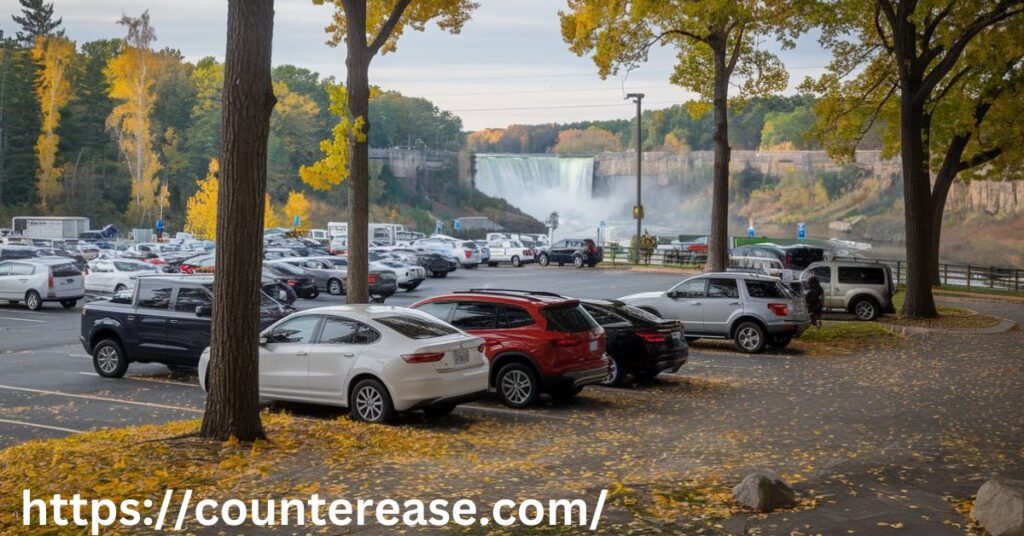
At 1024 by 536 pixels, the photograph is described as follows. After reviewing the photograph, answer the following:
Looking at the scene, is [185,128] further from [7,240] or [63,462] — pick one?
[63,462]

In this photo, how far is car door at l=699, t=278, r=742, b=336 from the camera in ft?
72.4

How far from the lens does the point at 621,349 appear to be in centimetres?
1700

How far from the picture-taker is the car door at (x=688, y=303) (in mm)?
22438

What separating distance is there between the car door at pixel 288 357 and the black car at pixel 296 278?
23.0 m

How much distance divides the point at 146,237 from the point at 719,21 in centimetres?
7115

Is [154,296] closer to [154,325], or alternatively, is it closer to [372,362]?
[154,325]

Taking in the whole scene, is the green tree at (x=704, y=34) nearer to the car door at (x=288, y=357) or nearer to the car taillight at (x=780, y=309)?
the car taillight at (x=780, y=309)

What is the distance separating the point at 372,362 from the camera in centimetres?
1294

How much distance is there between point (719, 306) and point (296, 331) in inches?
439

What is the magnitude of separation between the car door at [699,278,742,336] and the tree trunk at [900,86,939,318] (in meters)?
9.05

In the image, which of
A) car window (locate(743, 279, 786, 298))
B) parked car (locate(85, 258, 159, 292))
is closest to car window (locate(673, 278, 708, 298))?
car window (locate(743, 279, 786, 298))

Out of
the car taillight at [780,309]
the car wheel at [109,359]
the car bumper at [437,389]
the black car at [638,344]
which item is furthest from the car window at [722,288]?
the car wheel at [109,359]

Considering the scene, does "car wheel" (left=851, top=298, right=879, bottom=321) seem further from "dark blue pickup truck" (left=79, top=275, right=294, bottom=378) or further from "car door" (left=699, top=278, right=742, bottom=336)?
Answer: "dark blue pickup truck" (left=79, top=275, right=294, bottom=378)

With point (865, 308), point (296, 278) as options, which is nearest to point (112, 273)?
point (296, 278)
